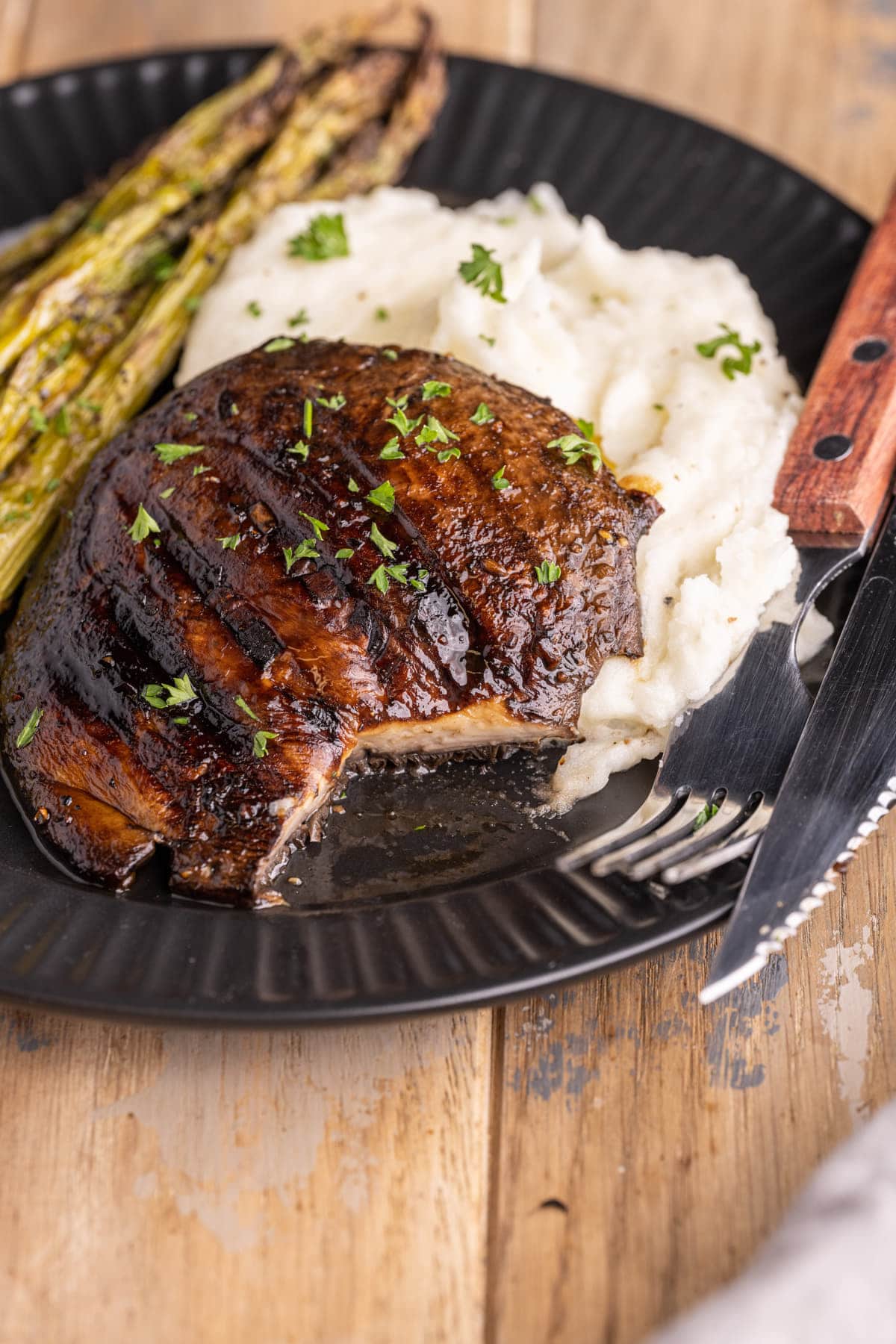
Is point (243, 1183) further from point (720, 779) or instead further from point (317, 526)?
point (317, 526)

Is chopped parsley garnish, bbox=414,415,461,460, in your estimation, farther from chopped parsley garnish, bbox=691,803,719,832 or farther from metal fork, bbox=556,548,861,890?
chopped parsley garnish, bbox=691,803,719,832

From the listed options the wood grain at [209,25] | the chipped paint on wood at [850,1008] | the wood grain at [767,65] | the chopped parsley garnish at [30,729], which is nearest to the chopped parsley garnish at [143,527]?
the chopped parsley garnish at [30,729]

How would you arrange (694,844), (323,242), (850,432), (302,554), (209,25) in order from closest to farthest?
(694,844) → (302,554) → (850,432) → (323,242) → (209,25)

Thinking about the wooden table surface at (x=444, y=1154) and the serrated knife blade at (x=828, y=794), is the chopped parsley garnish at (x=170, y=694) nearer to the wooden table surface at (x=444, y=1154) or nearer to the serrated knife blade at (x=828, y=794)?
the wooden table surface at (x=444, y=1154)

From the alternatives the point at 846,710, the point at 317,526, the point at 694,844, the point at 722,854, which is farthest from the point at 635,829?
the point at 317,526

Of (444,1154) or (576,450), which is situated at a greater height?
(576,450)

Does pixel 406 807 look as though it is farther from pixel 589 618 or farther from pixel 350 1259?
pixel 350 1259

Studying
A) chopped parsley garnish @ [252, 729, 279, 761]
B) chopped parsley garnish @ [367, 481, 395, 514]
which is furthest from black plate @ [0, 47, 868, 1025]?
chopped parsley garnish @ [367, 481, 395, 514]
